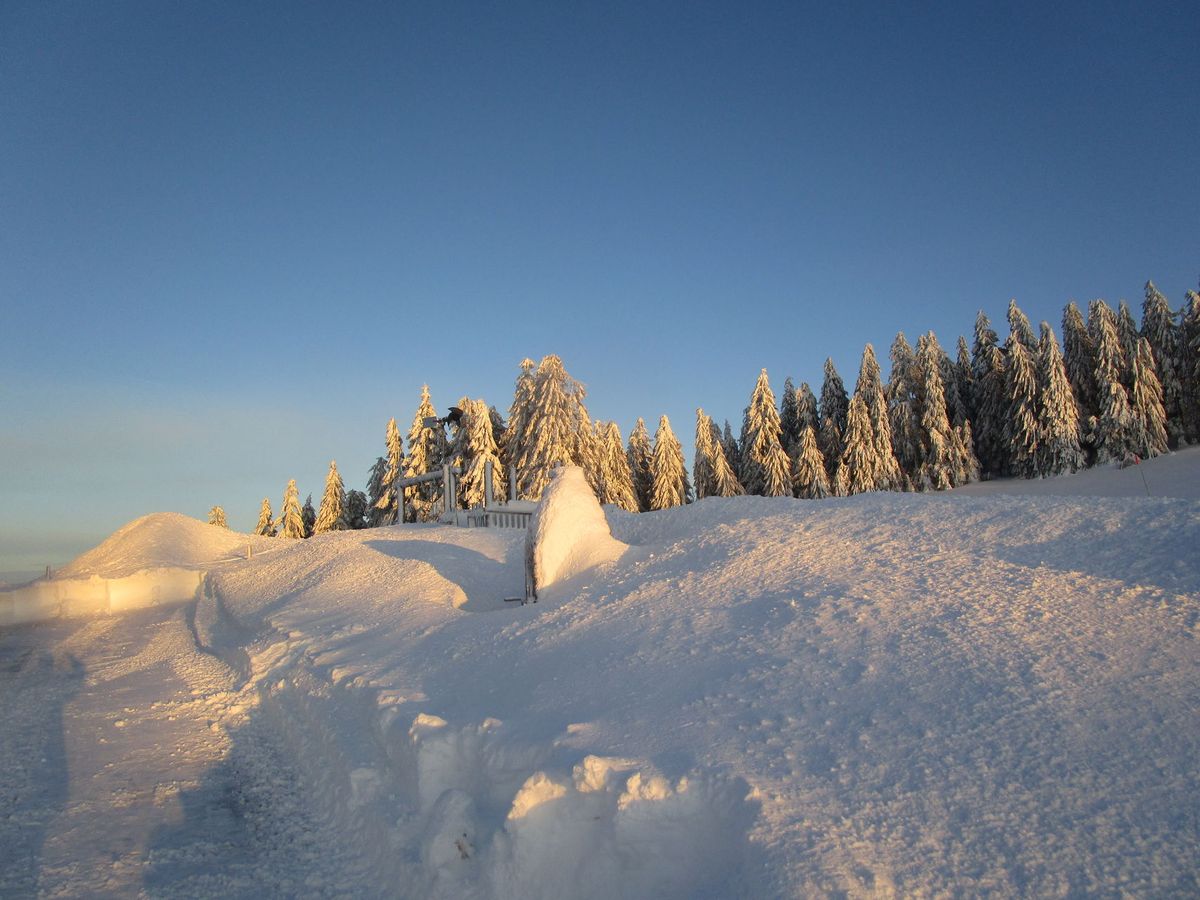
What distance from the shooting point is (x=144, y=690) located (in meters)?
9.58

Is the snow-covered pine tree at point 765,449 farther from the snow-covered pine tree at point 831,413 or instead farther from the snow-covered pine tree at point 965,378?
the snow-covered pine tree at point 965,378

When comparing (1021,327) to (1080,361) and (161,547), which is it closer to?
(1080,361)

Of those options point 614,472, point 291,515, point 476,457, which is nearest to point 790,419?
point 614,472

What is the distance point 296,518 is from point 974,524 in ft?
162

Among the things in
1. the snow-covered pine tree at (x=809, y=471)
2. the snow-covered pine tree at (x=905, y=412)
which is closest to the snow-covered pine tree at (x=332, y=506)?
the snow-covered pine tree at (x=809, y=471)

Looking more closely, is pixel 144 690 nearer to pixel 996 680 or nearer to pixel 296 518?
pixel 996 680

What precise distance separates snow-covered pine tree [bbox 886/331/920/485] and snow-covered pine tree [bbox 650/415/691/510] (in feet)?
42.8

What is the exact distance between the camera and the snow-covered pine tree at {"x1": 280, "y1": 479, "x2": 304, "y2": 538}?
49.2m

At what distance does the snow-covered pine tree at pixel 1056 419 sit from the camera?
3469 cm

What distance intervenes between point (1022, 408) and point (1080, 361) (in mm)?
8538

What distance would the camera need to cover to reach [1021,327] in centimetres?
4241

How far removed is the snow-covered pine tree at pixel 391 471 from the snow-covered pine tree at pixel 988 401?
116 feet

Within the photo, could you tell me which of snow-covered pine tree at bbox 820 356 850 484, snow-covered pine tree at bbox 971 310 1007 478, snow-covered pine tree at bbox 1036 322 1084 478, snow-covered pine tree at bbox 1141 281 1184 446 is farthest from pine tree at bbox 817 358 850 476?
snow-covered pine tree at bbox 1141 281 1184 446

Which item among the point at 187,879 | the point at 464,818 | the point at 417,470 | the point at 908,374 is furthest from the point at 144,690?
the point at 908,374
